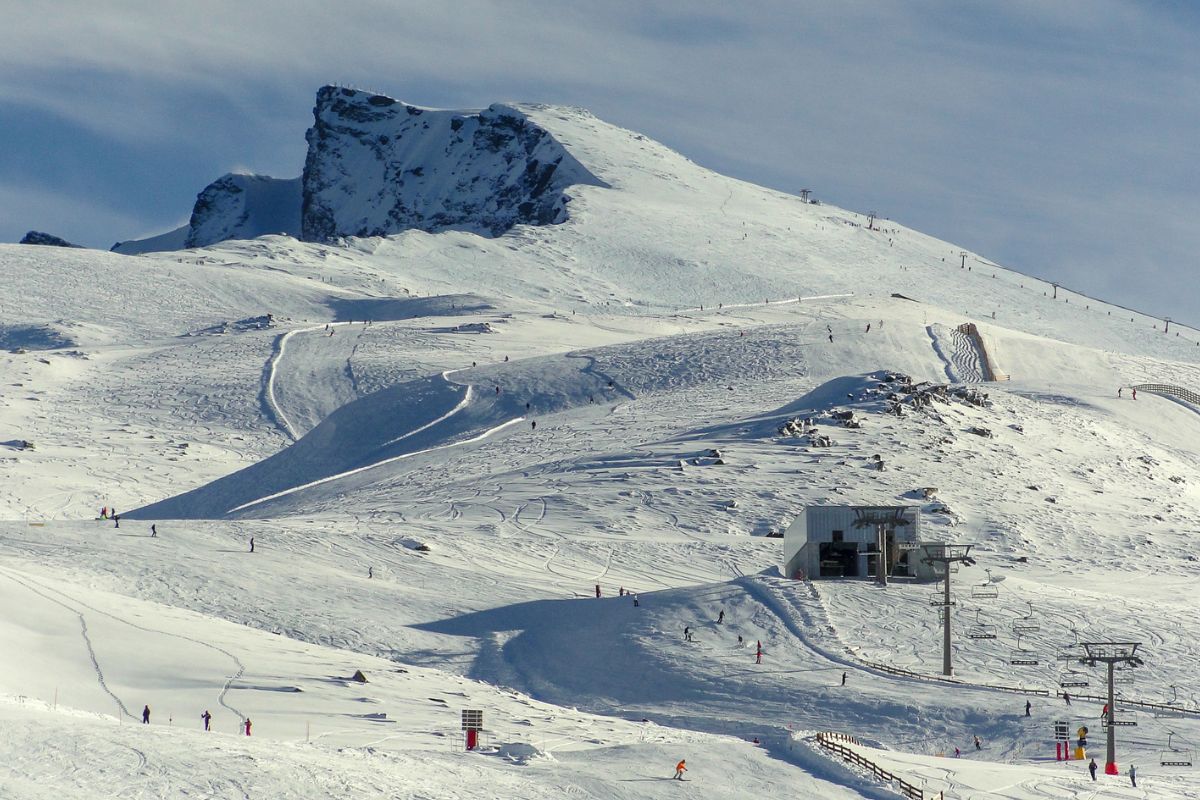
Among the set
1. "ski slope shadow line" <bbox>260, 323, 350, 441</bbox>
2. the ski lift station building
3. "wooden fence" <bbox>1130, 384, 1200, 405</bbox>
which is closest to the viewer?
the ski lift station building

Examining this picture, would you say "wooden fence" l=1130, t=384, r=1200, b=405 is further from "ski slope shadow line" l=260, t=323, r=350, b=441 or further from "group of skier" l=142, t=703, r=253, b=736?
"group of skier" l=142, t=703, r=253, b=736

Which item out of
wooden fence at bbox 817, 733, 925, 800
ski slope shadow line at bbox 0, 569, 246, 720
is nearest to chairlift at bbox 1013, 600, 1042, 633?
wooden fence at bbox 817, 733, 925, 800

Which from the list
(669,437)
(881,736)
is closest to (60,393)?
(669,437)

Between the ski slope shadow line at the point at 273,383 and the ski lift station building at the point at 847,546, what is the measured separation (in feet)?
170

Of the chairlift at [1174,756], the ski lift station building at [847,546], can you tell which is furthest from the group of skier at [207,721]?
the ski lift station building at [847,546]

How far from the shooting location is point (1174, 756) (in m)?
43.4

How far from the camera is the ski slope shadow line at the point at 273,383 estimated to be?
11057cm

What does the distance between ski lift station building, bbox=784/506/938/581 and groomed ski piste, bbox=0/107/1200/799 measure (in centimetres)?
198

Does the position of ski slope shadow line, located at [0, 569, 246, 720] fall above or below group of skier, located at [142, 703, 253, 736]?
above

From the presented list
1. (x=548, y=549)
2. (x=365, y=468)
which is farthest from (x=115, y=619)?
(x=365, y=468)

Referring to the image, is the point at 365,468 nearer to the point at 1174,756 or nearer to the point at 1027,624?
the point at 1027,624

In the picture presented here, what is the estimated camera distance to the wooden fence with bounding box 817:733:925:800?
119 feet

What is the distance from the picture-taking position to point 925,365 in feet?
362

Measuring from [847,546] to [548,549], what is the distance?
38.1ft
